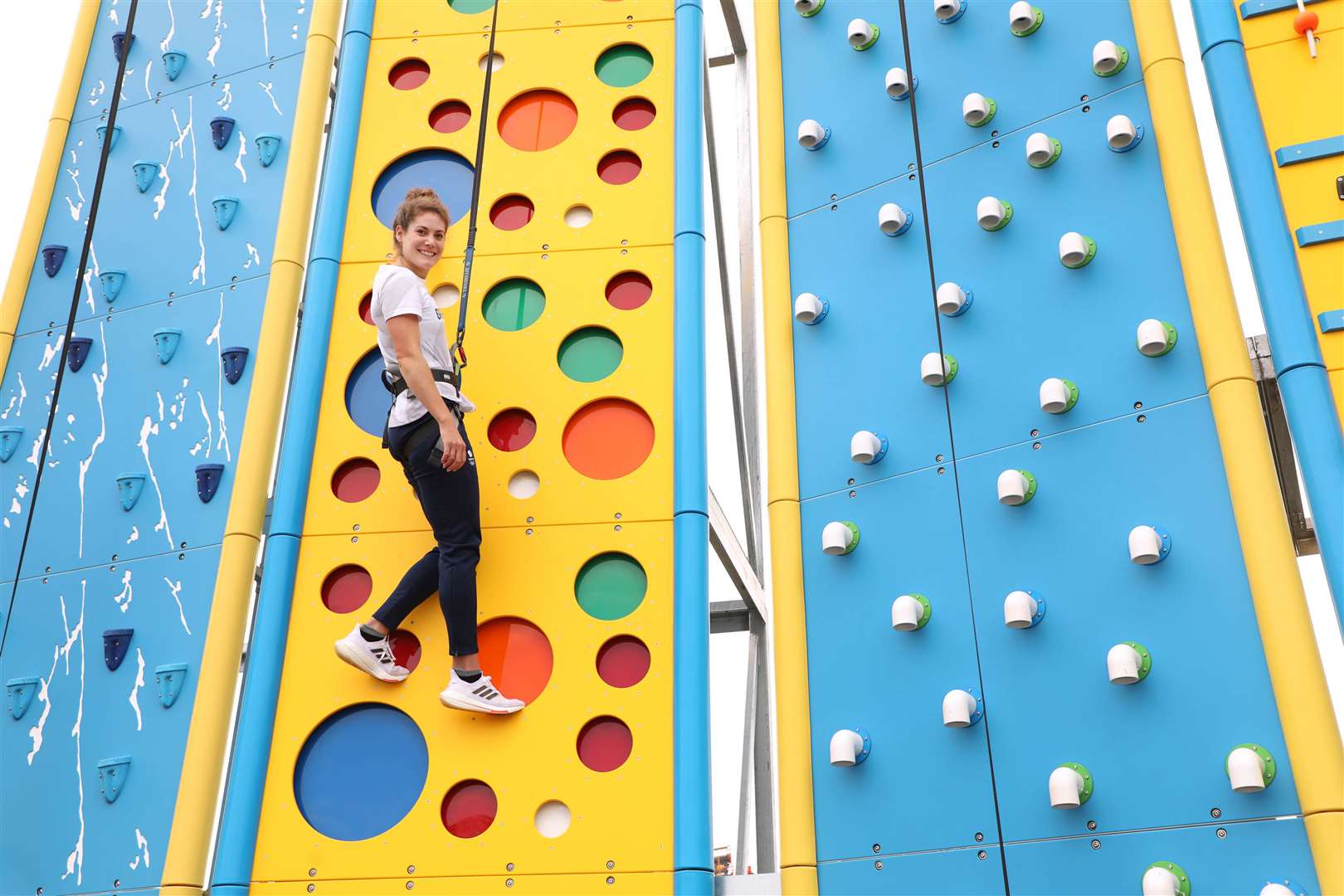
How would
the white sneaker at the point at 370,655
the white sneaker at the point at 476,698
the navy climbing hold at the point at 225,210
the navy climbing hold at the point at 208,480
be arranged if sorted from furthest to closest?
the navy climbing hold at the point at 225,210, the navy climbing hold at the point at 208,480, the white sneaker at the point at 370,655, the white sneaker at the point at 476,698

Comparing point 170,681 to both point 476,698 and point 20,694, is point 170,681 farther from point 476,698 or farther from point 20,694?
point 476,698

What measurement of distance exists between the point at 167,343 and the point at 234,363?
364 mm

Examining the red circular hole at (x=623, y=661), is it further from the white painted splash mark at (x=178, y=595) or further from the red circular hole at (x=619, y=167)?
the red circular hole at (x=619, y=167)

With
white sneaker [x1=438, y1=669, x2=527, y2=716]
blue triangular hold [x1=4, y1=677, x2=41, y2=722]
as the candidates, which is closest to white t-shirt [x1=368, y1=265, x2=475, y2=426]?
white sneaker [x1=438, y1=669, x2=527, y2=716]

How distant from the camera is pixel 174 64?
662 centimetres

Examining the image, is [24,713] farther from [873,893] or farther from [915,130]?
[915,130]

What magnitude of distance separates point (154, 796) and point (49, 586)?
113 centimetres

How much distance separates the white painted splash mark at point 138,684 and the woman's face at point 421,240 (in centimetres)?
183

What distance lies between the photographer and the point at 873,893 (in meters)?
4.21

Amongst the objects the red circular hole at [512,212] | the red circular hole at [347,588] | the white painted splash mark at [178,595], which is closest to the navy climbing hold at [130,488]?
the white painted splash mark at [178,595]

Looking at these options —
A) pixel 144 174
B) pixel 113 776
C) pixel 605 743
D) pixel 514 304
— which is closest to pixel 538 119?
pixel 514 304

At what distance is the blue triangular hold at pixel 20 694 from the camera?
533 cm

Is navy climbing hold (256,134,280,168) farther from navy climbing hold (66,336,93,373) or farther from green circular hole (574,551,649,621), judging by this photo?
green circular hole (574,551,649,621)

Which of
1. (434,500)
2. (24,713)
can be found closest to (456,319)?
(434,500)
